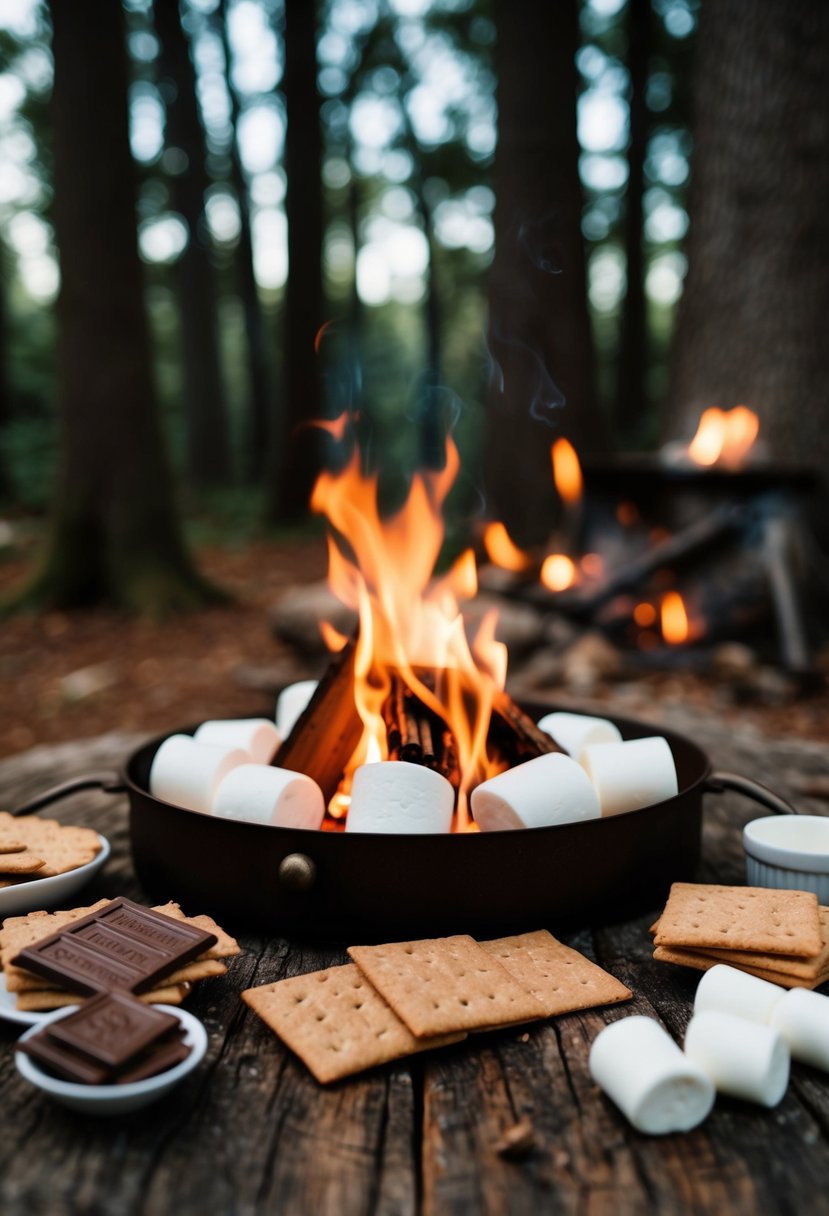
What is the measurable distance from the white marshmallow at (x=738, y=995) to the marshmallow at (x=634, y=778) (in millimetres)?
684

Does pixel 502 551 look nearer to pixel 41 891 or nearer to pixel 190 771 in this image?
pixel 190 771

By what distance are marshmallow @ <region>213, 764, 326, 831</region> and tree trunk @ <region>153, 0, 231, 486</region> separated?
15.9 metres

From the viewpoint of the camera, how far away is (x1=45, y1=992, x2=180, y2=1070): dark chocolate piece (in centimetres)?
153

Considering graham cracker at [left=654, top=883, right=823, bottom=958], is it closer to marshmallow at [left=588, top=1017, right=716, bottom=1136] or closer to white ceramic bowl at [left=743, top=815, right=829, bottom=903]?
white ceramic bowl at [left=743, top=815, right=829, bottom=903]

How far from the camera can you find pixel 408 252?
25781 millimetres

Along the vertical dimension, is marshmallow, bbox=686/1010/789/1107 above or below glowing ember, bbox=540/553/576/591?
above

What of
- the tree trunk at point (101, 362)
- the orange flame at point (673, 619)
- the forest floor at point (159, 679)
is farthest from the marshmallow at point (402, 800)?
the tree trunk at point (101, 362)

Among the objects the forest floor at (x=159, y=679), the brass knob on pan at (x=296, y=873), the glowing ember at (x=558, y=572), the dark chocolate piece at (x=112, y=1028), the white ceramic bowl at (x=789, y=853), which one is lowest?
the forest floor at (x=159, y=679)

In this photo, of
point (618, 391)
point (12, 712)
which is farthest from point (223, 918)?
point (618, 391)

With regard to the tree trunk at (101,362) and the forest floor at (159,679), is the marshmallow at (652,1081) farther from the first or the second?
the tree trunk at (101,362)

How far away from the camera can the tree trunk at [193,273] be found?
15.4 m

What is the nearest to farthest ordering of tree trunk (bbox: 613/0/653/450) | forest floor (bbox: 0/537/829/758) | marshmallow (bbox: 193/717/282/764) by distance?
marshmallow (bbox: 193/717/282/764), forest floor (bbox: 0/537/829/758), tree trunk (bbox: 613/0/653/450)

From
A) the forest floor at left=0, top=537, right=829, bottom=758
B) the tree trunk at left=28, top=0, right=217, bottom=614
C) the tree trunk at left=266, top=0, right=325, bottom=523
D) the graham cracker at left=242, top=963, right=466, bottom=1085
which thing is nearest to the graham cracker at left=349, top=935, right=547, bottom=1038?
the graham cracker at left=242, top=963, right=466, bottom=1085

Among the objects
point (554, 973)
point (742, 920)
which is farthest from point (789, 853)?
point (554, 973)
